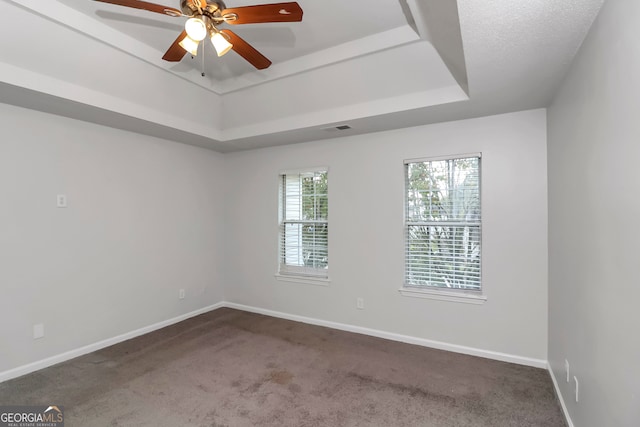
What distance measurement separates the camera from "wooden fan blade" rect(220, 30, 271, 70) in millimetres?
1974

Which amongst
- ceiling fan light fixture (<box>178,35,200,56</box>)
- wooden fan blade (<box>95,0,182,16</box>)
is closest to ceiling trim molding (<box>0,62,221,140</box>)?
wooden fan blade (<box>95,0,182,16</box>)

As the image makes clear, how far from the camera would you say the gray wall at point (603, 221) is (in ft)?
4.12

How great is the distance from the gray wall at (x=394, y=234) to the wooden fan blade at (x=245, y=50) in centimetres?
185

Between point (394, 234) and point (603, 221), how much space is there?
7.10 ft

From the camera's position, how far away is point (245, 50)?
6.98ft

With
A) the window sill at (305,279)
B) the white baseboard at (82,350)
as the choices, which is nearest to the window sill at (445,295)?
the window sill at (305,279)

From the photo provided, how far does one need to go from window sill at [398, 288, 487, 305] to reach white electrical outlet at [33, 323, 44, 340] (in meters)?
3.56

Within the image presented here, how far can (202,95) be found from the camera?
12.0ft

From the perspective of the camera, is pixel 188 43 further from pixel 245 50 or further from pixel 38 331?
pixel 38 331

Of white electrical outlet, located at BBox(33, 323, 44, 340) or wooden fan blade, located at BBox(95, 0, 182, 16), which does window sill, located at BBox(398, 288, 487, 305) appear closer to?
wooden fan blade, located at BBox(95, 0, 182, 16)

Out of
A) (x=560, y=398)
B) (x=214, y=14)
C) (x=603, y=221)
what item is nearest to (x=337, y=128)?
(x=214, y=14)

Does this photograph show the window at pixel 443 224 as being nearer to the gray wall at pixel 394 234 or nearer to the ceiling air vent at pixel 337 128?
the gray wall at pixel 394 234

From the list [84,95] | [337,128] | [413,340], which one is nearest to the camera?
[84,95]

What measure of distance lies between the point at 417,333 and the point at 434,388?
91cm
